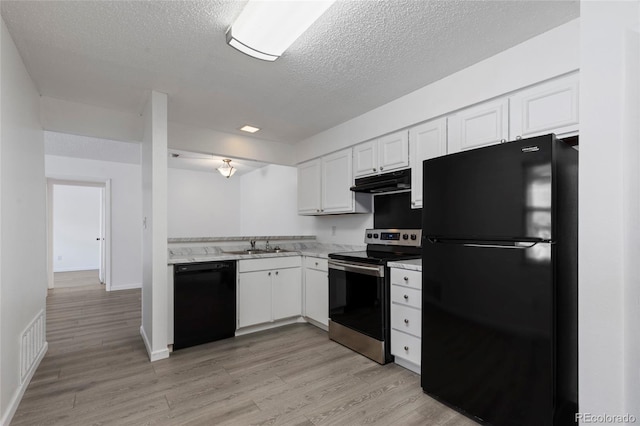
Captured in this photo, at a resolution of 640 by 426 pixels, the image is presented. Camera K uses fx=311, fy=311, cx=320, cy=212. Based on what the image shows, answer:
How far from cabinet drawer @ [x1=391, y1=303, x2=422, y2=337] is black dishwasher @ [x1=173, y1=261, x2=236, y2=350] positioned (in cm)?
167

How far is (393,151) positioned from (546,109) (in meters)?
1.26

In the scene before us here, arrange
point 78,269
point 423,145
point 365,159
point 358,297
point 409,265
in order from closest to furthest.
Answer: point 409,265
point 423,145
point 358,297
point 365,159
point 78,269

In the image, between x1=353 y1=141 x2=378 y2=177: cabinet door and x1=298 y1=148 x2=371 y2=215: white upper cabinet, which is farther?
x1=298 y1=148 x2=371 y2=215: white upper cabinet

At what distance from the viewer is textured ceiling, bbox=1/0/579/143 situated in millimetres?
1749

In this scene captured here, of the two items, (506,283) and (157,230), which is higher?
(157,230)

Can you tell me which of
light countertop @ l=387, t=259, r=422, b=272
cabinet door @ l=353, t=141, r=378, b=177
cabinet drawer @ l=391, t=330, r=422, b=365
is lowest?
cabinet drawer @ l=391, t=330, r=422, b=365

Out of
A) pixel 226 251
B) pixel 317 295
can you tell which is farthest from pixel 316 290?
pixel 226 251

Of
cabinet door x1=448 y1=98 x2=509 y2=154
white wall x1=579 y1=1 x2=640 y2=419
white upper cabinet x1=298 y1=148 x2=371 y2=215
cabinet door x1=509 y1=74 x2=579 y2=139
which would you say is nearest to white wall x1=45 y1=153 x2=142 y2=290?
white upper cabinet x1=298 y1=148 x2=371 y2=215

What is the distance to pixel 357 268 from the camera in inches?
112

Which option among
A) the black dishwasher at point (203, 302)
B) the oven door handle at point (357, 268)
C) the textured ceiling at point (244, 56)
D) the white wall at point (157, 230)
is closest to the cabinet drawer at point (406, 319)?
the oven door handle at point (357, 268)

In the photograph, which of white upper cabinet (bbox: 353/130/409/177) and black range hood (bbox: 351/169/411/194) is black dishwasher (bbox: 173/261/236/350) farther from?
white upper cabinet (bbox: 353/130/409/177)

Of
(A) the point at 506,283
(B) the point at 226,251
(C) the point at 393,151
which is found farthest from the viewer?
(B) the point at 226,251

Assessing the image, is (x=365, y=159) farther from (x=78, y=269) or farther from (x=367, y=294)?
(x=78, y=269)

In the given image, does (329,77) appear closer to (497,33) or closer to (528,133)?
(497,33)
